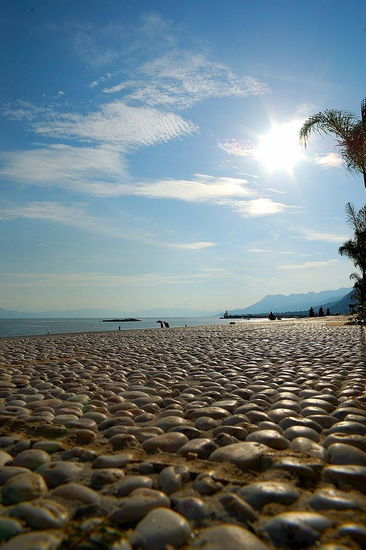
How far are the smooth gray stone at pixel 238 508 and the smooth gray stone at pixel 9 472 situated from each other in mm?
1090

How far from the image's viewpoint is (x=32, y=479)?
190 centimetres

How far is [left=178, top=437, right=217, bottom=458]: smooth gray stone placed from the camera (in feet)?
7.46

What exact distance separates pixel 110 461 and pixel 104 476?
207 millimetres

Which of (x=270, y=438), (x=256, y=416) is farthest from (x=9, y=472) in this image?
(x=256, y=416)

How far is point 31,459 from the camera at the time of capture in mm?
2215

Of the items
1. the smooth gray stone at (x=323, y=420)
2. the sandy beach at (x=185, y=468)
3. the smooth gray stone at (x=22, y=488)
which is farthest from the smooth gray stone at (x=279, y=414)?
the smooth gray stone at (x=22, y=488)

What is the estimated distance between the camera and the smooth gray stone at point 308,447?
2.22m

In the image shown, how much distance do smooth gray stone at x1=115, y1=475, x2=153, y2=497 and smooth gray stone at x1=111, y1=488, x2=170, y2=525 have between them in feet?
0.14

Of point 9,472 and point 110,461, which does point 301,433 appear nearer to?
point 110,461

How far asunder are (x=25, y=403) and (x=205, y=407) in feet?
5.98

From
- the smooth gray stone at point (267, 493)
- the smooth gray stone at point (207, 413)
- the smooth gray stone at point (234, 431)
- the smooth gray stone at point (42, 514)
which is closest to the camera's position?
the smooth gray stone at point (42, 514)

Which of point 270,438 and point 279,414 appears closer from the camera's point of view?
point 270,438

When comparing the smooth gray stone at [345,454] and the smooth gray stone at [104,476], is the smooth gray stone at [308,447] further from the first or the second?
the smooth gray stone at [104,476]

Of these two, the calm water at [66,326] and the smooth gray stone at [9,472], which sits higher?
the smooth gray stone at [9,472]
